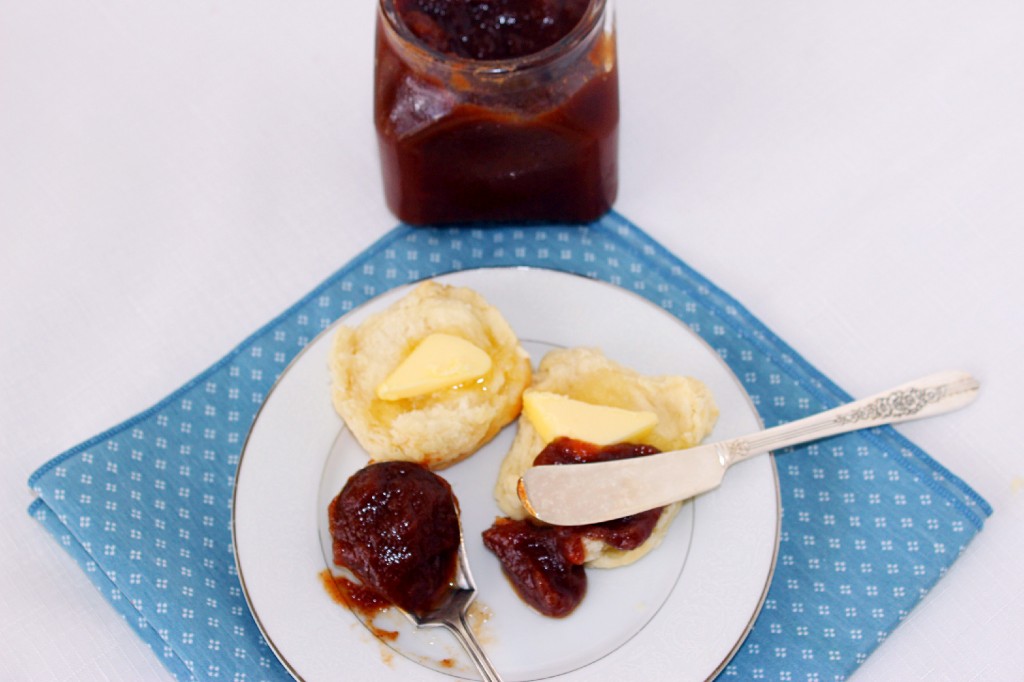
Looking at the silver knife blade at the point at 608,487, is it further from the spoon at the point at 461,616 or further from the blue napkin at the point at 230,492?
the blue napkin at the point at 230,492

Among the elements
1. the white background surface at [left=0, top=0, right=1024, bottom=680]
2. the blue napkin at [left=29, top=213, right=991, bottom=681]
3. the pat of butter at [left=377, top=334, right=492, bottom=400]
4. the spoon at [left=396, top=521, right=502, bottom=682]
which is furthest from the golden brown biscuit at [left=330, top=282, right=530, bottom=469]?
the white background surface at [left=0, top=0, right=1024, bottom=680]

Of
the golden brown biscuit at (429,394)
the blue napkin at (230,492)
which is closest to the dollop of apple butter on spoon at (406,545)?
the golden brown biscuit at (429,394)

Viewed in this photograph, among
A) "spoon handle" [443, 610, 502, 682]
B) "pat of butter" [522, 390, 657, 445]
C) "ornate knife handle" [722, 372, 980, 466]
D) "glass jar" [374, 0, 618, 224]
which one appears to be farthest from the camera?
"glass jar" [374, 0, 618, 224]

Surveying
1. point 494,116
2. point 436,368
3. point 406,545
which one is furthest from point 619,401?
point 494,116

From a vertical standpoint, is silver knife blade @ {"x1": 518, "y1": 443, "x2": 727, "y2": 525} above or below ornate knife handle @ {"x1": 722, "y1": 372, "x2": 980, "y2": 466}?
above

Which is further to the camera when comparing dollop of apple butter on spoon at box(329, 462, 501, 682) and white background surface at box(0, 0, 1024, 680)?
white background surface at box(0, 0, 1024, 680)

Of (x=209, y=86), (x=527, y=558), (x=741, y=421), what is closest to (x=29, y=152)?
(x=209, y=86)

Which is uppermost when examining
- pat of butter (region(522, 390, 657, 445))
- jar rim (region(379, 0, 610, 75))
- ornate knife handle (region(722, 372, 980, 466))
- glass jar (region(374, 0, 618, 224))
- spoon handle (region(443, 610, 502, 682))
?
jar rim (region(379, 0, 610, 75))

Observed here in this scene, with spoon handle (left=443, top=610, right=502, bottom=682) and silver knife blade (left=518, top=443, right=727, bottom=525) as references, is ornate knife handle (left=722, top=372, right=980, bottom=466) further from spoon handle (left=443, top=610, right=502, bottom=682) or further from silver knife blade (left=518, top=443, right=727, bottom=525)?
spoon handle (left=443, top=610, right=502, bottom=682)

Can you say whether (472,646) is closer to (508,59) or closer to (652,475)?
(652,475)
